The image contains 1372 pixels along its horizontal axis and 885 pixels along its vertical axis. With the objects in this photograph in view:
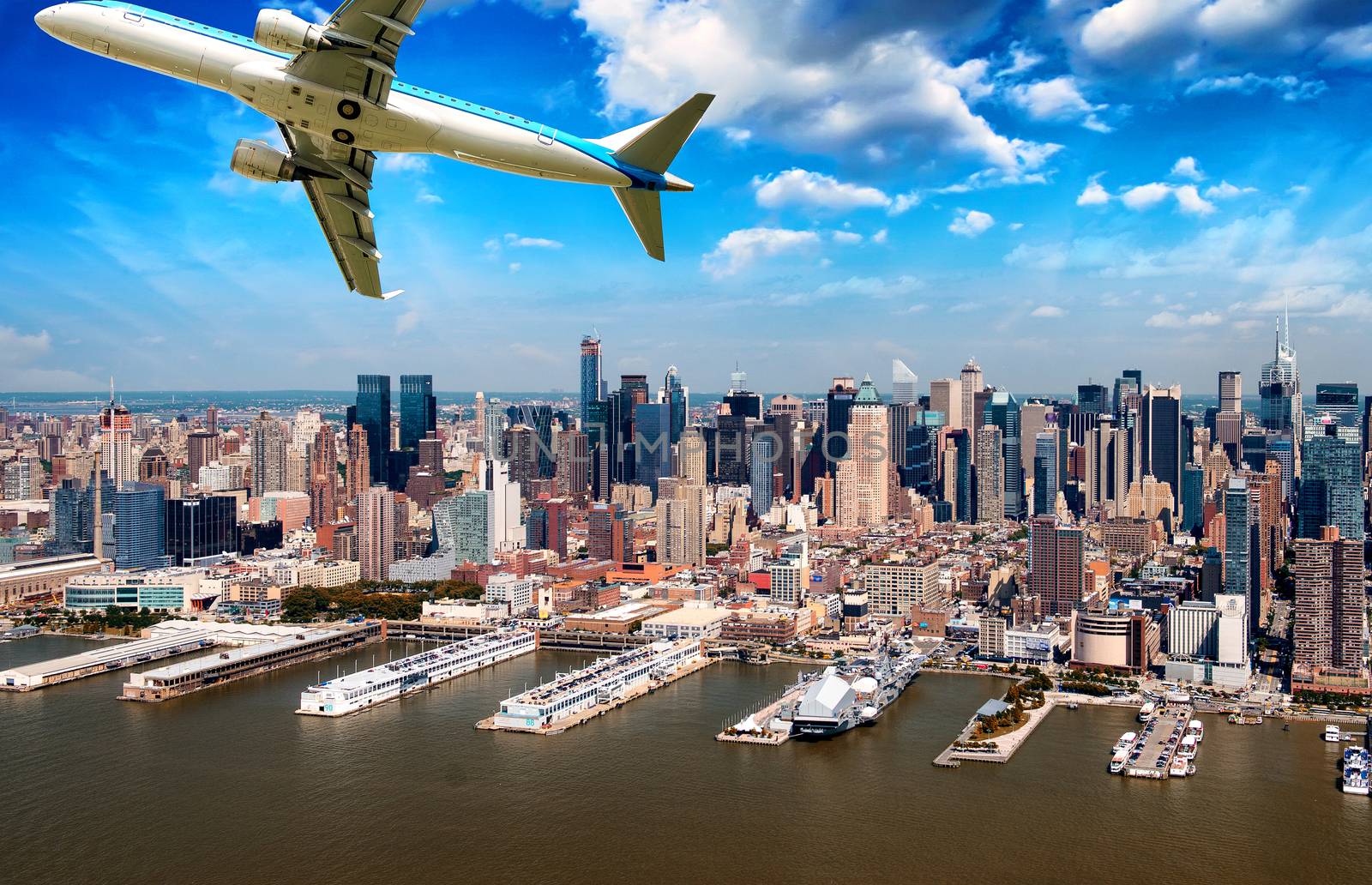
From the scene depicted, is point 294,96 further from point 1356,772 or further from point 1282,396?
point 1282,396

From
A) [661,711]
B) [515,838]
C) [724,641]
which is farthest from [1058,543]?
[515,838]

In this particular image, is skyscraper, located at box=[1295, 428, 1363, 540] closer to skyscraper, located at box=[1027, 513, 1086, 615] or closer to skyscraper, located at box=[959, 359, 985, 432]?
skyscraper, located at box=[1027, 513, 1086, 615]

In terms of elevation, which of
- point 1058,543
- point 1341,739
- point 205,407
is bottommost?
point 1341,739

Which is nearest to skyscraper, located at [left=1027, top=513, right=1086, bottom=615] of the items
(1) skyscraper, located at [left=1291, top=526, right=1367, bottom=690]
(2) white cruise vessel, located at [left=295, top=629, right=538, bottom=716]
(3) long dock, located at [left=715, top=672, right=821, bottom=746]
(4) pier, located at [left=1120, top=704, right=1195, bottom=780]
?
(1) skyscraper, located at [left=1291, top=526, right=1367, bottom=690]

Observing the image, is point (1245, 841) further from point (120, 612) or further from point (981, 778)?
point (120, 612)

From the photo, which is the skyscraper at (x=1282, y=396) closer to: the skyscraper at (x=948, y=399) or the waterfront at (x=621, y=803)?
the skyscraper at (x=948, y=399)

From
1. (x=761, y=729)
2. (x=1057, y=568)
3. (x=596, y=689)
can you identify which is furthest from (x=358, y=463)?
(x=761, y=729)
